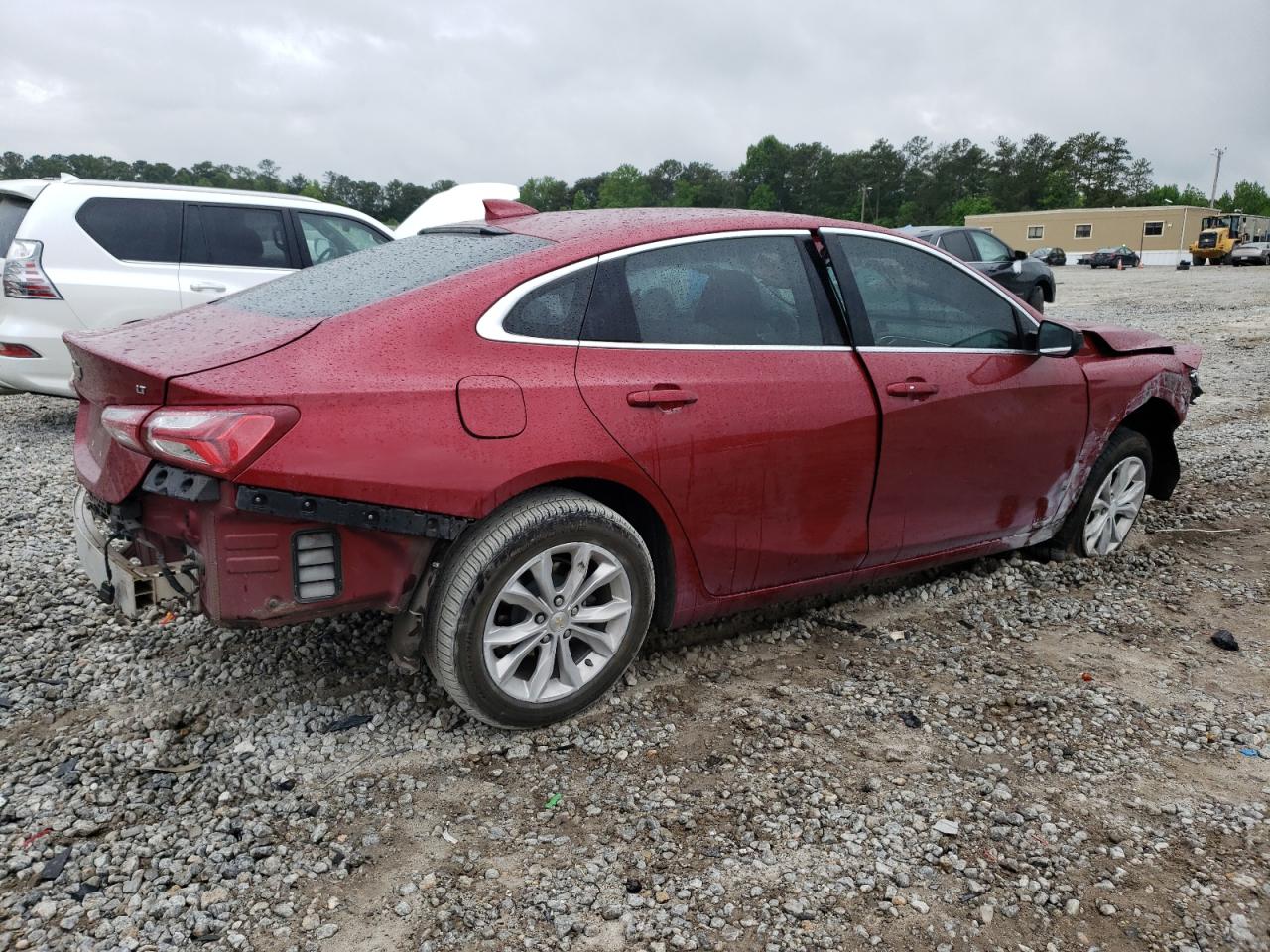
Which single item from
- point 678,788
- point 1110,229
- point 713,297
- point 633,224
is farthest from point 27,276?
point 1110,229

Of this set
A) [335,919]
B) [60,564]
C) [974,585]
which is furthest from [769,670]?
[60,564]

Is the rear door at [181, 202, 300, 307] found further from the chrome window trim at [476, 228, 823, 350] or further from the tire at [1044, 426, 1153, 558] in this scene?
the tire at [1044, 426, 1153, 558]

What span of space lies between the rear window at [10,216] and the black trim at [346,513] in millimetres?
5870

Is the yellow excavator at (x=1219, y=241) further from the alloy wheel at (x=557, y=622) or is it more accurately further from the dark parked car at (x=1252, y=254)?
the alloy wheel at (x=557, y=622)

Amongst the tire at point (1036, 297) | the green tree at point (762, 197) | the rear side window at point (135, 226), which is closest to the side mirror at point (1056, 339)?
the rear side window at point (135, 226)

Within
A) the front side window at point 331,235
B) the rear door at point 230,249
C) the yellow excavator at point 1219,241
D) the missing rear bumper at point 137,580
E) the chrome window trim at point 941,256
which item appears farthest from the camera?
the yellow excavator at point 1219,241

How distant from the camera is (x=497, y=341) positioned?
2.77 m

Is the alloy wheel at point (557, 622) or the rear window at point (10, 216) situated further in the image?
the rear window at point (10, 216)

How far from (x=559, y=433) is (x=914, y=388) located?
59.3 inches

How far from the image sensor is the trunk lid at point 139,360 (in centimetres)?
254

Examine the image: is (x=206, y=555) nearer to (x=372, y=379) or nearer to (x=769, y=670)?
(x=372, y=379)

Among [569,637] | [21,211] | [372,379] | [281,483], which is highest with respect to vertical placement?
[21,211]

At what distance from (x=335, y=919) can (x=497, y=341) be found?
5.14 feet

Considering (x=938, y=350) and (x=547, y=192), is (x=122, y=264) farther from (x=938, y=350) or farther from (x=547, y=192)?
(x=547, y=192)
